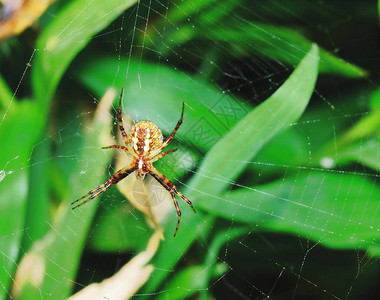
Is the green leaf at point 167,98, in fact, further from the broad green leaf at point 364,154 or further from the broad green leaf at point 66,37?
the broad green leaf at point 364,154

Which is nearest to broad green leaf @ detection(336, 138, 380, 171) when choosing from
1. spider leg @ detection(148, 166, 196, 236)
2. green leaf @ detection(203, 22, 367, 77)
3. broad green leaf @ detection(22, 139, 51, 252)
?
green leaf @ detection(203, 22, 367, 77)

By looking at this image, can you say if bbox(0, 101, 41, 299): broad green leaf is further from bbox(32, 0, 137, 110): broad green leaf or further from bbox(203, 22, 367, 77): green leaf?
bbox(203, 22, 367, 77): green leaf

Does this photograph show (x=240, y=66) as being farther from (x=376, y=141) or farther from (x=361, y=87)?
(x=376, y=141)

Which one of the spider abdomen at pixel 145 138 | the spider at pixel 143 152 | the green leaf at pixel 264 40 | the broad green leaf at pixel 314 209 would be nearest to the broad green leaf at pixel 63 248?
the spider at pixel 143 152

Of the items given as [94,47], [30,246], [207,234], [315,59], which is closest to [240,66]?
[315,59]

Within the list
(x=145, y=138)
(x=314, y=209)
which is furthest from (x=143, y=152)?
(x=314, y=209)

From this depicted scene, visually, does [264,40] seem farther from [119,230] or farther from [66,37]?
[119,230]
